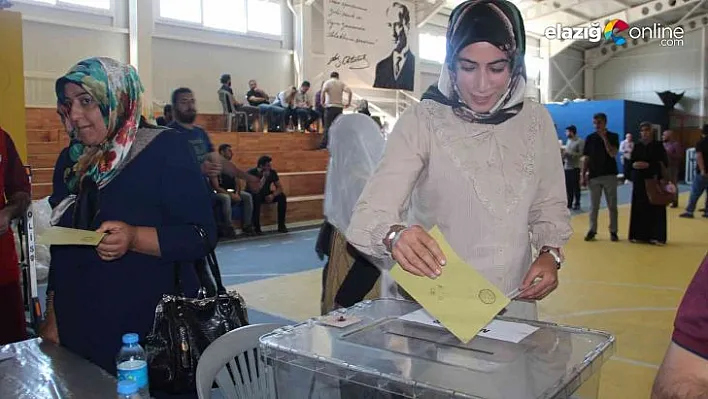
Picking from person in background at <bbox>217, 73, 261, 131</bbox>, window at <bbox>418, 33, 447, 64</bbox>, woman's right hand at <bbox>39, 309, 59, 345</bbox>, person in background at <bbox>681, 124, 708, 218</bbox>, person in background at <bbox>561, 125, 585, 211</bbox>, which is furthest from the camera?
window at <bbox>418, 33, 447, 64</bbox>

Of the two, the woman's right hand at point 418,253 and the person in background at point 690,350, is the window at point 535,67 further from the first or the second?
the person in background at point 690,350

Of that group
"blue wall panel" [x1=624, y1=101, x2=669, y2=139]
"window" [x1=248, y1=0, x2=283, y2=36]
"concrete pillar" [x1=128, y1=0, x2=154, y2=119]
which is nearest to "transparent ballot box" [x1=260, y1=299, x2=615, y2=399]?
"concrete pillar" [x1=128, y1=0, x2=154, y2=119]

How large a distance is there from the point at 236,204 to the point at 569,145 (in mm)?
6336

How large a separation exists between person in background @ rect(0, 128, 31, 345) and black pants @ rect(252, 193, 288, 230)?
5.89m

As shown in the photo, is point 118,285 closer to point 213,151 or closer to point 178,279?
point 178,279

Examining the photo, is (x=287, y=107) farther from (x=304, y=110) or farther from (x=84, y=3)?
(x=84, y=3)

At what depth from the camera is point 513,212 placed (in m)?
1.46

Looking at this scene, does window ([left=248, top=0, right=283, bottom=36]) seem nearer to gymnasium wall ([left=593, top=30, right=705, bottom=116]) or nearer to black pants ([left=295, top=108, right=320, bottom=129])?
black pants ([left=295, top=108, right=320, bottom=129])

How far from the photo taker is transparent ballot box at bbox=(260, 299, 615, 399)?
3.11ft

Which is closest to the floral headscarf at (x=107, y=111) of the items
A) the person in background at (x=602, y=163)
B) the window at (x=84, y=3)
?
the person in background at (x=602, y=163)

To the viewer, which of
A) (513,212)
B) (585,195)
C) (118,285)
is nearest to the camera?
(513,212)

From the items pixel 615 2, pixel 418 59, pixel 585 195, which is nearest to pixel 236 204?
pixel 585 195

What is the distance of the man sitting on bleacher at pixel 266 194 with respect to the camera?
863 centimetres
